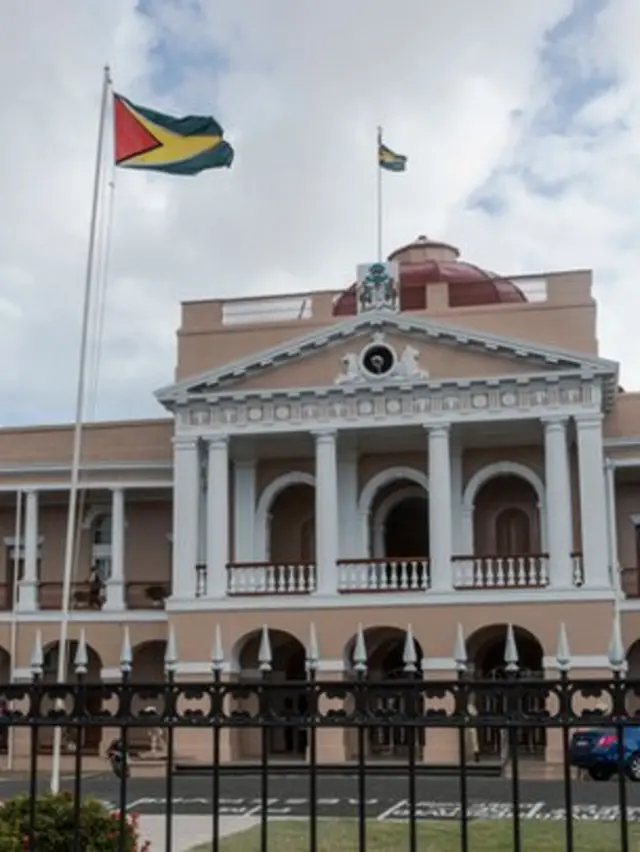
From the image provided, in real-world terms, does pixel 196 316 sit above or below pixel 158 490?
above

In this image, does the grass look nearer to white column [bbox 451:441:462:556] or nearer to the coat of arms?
white column [bbox 451:441:462:556]

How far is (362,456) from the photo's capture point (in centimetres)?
2952

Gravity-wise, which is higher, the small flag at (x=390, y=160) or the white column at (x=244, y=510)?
the small flag at (x=390, y=160)

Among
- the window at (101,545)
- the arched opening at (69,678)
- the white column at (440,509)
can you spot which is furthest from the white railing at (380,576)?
the window at (101,545)

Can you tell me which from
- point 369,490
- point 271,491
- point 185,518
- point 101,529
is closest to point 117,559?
point 101,529

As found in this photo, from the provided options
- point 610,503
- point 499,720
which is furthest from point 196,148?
point 499,720

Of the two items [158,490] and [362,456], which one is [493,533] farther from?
[158,490]

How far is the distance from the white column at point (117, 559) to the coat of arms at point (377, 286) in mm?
7394

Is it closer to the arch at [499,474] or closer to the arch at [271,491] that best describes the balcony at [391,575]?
the arch at [271,491]

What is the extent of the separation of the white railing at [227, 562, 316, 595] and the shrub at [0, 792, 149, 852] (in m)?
17.8

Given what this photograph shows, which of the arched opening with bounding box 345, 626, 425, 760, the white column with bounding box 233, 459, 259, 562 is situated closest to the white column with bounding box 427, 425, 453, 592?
the arched opening with bounding box 345, 626, 425, 760

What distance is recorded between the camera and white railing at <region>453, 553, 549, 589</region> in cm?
2625

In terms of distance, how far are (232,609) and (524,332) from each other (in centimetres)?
856

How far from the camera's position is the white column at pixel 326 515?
26797 millimetres
